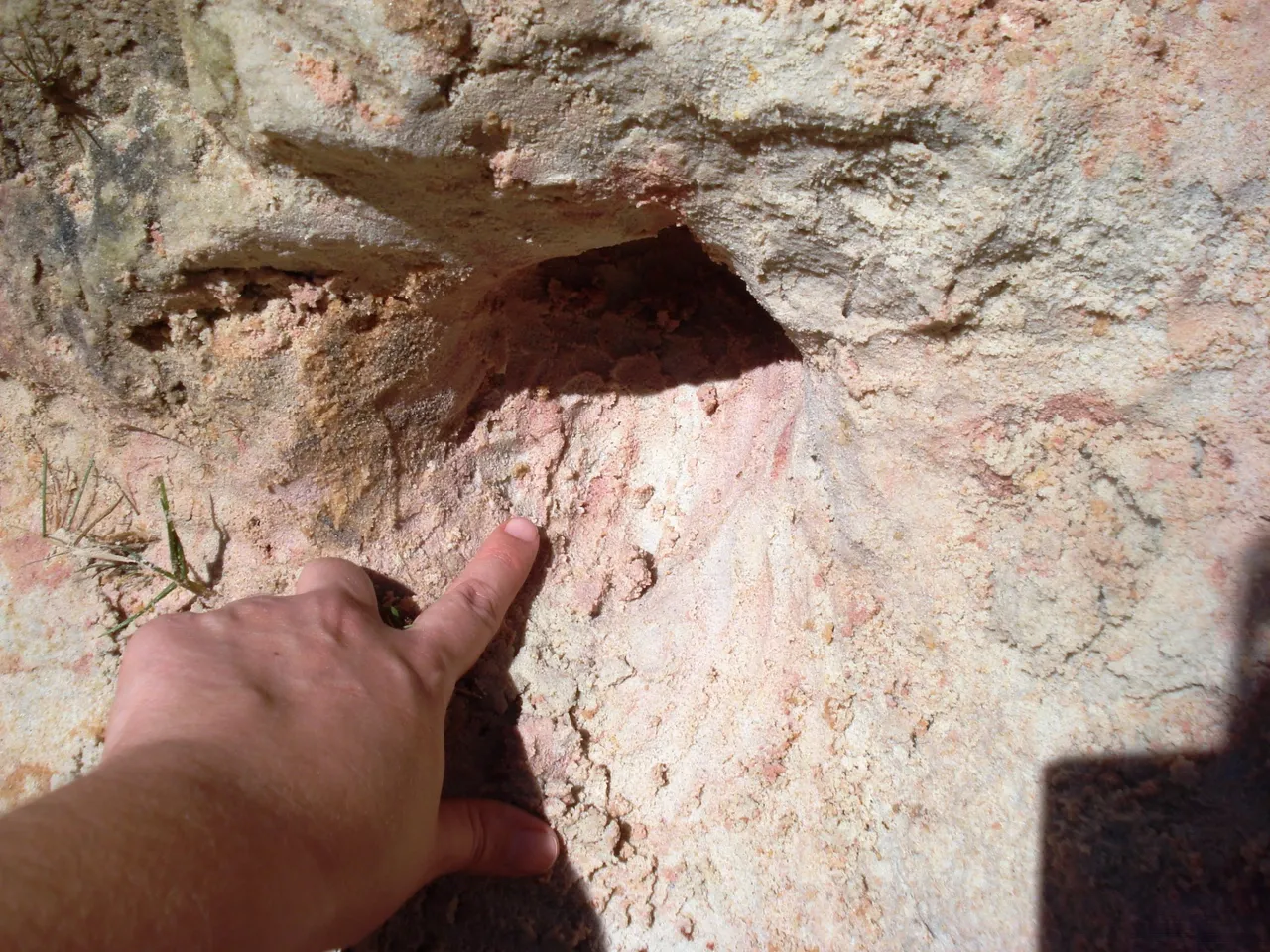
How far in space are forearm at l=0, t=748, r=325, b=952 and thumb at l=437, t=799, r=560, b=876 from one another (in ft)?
0.94

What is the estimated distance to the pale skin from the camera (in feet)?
2.27

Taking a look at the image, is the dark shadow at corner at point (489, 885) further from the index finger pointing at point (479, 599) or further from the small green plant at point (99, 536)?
the small green plant at point (99, 536)

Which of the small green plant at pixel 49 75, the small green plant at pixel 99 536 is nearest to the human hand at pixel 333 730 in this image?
the small green plant at pixel 99 536

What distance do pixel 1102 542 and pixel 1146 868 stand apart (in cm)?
33

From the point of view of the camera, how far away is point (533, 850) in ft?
3.92

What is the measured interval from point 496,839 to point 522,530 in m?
0.48

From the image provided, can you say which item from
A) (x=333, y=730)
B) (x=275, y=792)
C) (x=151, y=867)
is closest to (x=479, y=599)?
(x=333, y=730)

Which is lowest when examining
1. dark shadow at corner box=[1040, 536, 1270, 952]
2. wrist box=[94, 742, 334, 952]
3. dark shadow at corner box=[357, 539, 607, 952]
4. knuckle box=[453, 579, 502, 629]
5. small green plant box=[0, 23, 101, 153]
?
dark shadow at corner box=[357, 539, 607, 952]

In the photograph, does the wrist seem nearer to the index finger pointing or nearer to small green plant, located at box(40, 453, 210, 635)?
the index finger pointing

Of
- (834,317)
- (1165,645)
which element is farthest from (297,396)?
(1165,645)

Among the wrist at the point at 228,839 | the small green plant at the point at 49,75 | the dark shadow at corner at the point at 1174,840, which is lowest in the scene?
the dark shadow at corner at the point at 1174,840

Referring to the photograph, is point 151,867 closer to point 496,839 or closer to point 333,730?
point 333,730

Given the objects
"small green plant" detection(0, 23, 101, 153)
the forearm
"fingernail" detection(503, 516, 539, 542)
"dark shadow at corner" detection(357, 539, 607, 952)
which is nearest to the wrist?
the forearm

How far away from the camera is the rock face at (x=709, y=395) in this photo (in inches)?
29.4
